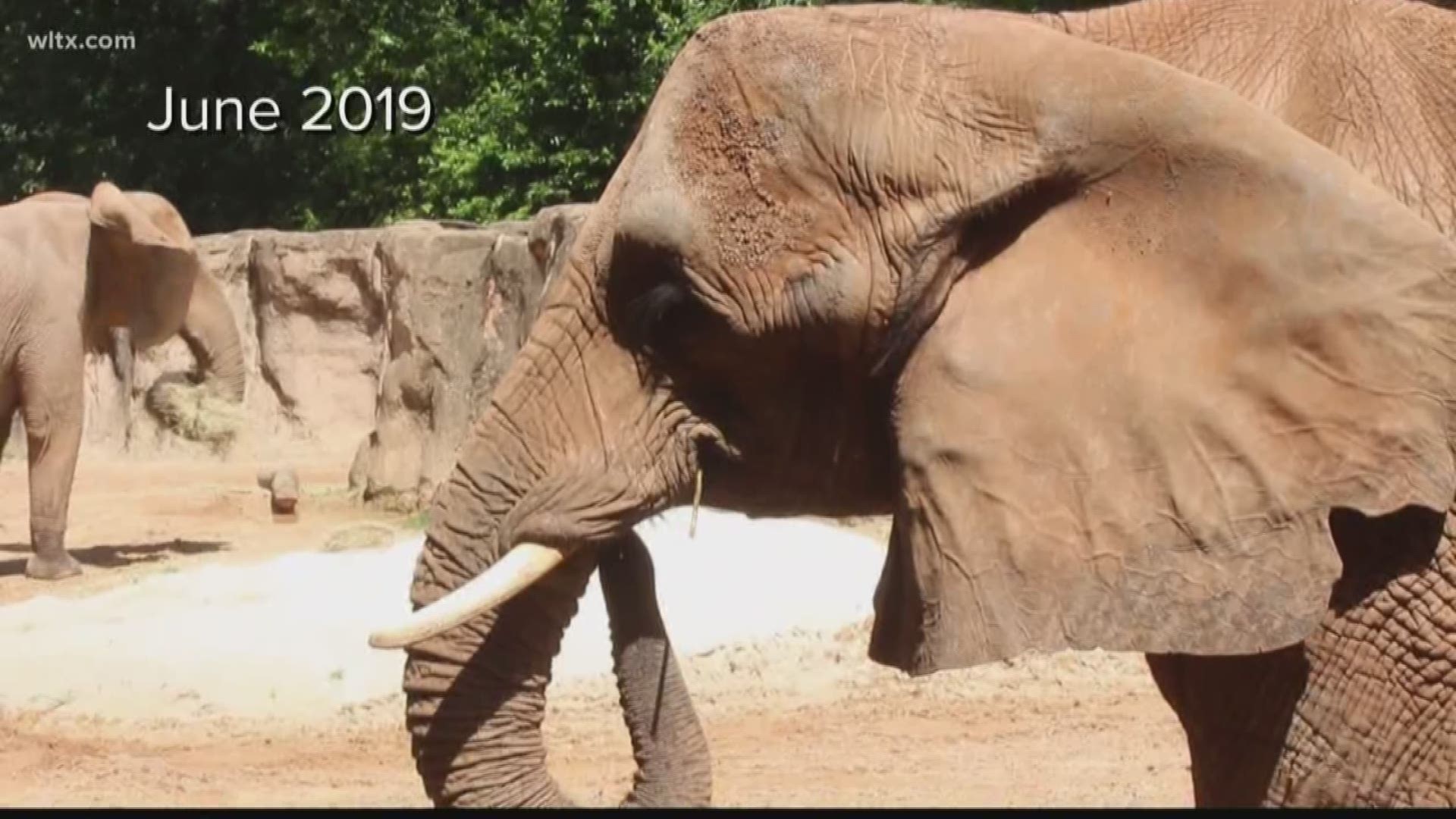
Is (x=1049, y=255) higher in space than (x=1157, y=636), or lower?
higher

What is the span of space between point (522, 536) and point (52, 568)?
958 centimetres

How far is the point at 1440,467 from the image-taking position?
116 inches

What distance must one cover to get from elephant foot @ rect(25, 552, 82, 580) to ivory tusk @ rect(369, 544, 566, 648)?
9489 mm

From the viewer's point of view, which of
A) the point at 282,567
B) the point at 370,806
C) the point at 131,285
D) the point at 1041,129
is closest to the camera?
the point at 1041,129

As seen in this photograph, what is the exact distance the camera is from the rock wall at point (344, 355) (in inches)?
557

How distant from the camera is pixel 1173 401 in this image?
10.1ft

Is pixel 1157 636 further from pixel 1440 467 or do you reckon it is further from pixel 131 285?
pixel 131 285

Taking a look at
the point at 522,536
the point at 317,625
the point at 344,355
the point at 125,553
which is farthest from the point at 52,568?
the point at 522,536

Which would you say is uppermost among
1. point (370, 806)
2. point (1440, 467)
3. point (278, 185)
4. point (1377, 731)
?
point (1440, 467)

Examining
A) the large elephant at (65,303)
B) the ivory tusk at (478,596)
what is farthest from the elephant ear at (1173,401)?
the large elephant at (65,303)

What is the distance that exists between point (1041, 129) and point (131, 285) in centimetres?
1087

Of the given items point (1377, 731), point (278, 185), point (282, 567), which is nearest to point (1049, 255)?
point (1377, 731)

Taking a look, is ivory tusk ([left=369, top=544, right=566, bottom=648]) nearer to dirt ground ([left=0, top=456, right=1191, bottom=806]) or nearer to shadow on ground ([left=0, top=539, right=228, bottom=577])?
dirt ground ([left=0, top=456, right=1191, bottom=806])

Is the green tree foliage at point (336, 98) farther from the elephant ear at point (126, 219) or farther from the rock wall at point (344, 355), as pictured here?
the elephant ear at point (126, 219)
